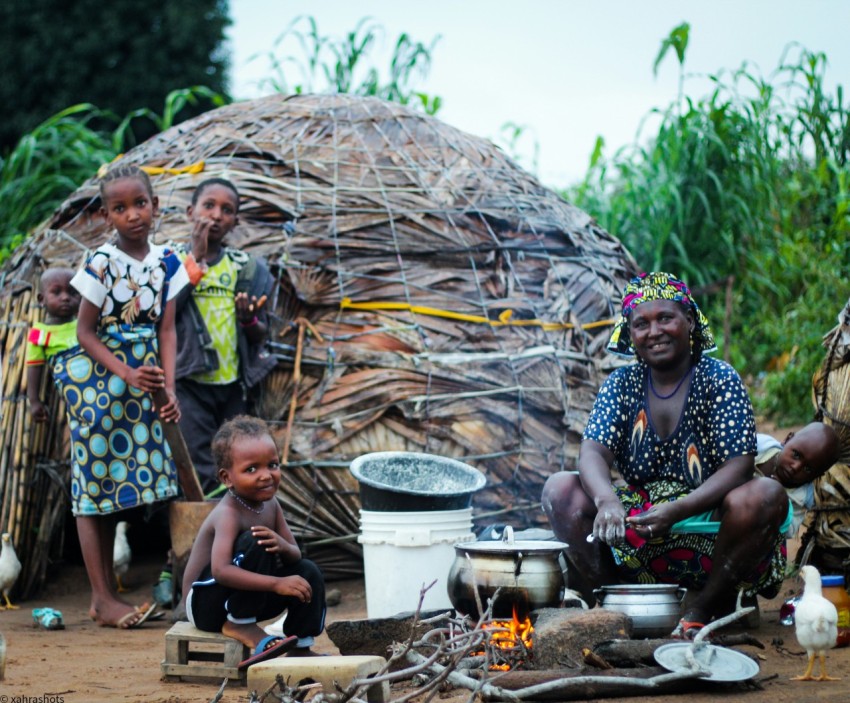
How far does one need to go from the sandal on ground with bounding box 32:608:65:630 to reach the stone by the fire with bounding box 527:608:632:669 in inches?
79.7

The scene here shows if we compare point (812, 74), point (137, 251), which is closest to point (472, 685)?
point (137, 251)

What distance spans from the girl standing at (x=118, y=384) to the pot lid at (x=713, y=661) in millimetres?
2052

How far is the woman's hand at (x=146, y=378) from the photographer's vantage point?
3.86 m

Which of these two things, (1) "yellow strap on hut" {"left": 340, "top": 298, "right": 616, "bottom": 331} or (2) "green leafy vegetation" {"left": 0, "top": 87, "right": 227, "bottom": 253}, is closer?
(1) "yellow strap on hut" {"left": 340, "top": 298, "right": 616, "bottom": 331}

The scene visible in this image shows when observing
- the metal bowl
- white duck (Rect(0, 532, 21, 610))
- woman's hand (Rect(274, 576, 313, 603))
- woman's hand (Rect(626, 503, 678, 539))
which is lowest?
white duck (Rect(0, 532, 21, 610))

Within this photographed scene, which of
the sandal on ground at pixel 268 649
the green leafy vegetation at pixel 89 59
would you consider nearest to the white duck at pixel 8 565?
the sandal on ground at pixel 268 649

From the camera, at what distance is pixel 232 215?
455 cm

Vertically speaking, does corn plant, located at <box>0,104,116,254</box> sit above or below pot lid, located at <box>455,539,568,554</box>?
above

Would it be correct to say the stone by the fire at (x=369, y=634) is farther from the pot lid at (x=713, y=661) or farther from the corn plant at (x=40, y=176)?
the corn plant at (x=40, y=176)

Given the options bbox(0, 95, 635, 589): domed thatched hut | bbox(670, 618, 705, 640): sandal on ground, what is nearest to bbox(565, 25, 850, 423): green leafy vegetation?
bbox(0, 95, 635, 589): domed thatched hut

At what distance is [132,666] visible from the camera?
326cm

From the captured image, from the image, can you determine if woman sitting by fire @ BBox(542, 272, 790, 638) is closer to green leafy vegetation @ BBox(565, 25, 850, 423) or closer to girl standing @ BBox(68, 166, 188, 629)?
girl standing @ BBox(68, 166, 188, 629)

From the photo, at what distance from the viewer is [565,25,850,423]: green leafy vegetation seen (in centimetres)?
754

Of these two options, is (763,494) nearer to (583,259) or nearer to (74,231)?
(583,259)
